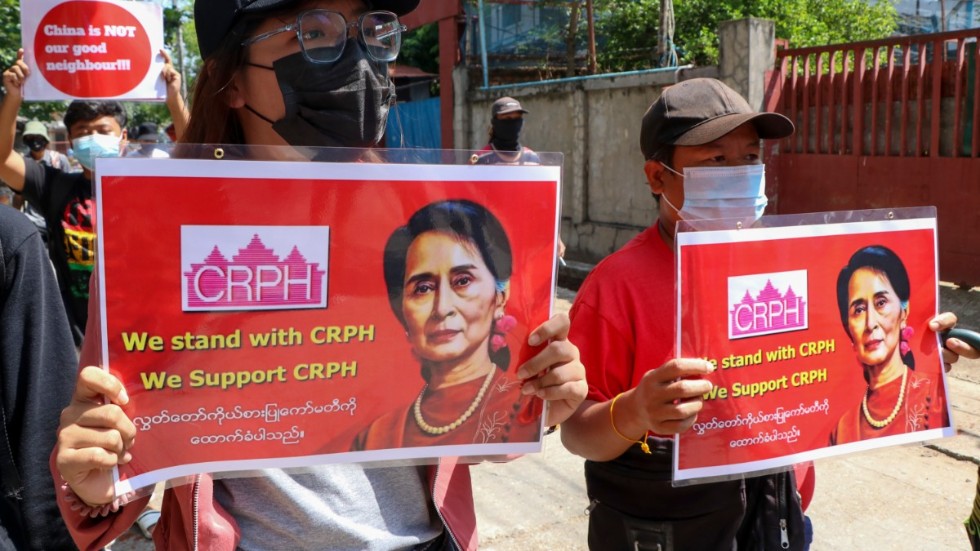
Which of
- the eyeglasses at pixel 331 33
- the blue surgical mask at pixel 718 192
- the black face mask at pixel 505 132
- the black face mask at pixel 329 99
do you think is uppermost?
the black face mask at pixel 505 132

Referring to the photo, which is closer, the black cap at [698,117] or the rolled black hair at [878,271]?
the rolled black hair at [878,271]

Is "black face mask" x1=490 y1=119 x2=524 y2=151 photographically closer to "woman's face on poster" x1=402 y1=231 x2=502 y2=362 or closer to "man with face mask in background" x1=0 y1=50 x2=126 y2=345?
"man with face mask in background" x1=0 y1=50 x2=126 y2=345

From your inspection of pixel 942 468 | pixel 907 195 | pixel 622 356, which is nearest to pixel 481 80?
pixel 907 195

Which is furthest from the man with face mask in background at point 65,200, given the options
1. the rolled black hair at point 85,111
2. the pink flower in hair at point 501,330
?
the pink flower in hair at point 501,330

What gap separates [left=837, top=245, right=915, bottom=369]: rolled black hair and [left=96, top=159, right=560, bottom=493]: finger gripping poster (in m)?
0.64

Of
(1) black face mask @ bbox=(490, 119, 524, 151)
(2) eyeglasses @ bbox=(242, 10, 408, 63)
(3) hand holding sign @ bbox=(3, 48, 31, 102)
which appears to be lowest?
(2) eyeglasses @ bbox=(242, 10, 408, 63)

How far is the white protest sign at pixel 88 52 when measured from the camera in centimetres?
377

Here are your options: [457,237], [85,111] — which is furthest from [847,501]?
[85,111]

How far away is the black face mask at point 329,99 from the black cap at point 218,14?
0.28 ft

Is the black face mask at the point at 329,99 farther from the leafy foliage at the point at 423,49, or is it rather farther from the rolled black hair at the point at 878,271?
the leafy foliage at the point at 423,49

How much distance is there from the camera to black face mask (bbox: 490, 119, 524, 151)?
6.56m

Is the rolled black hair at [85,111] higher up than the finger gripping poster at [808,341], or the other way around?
the rolled black hair at [85,111]

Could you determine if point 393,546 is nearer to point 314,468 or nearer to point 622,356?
point 314,468

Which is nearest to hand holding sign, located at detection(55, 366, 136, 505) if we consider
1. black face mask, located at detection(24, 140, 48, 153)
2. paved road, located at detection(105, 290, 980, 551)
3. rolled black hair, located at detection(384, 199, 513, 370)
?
rolled black hair, located at detection(384, 199, 513, 370)
